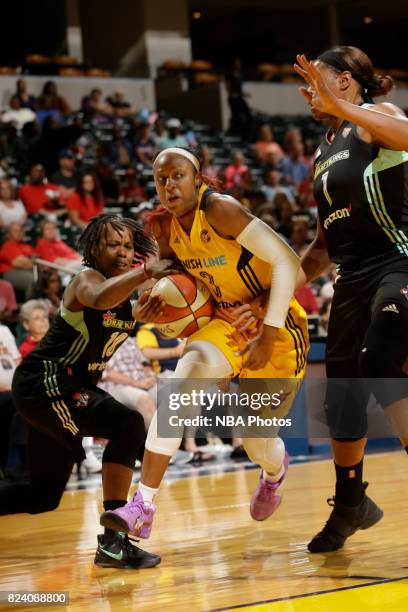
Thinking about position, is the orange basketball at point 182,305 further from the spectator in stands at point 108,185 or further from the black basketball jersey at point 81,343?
the spectator in stands at point 108,185

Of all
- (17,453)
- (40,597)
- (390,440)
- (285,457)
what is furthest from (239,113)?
(40,597)

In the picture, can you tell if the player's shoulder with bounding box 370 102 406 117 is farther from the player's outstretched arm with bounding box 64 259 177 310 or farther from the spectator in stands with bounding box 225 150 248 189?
the spectator in stands with bounding box 225 150 248 189

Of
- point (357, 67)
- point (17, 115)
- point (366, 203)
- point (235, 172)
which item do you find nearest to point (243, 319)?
point (366, 203)

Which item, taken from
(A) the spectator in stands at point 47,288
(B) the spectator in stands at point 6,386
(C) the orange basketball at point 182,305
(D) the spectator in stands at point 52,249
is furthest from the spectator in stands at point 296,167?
(C) the orange basketball at point 182,305

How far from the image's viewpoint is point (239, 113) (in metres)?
19.7

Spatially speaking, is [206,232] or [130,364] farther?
[130,364]

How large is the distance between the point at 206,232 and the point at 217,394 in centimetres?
90

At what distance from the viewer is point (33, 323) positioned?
7.90 metres

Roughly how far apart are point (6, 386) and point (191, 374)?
3754 mm

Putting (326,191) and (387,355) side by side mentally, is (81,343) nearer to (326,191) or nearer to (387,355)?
(326,191)

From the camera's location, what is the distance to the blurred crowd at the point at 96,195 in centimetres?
812

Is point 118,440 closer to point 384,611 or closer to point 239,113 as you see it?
point 384,611

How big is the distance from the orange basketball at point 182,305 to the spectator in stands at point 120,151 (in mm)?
11123

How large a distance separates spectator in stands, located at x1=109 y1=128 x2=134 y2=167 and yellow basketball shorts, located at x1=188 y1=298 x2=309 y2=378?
11.0 m
